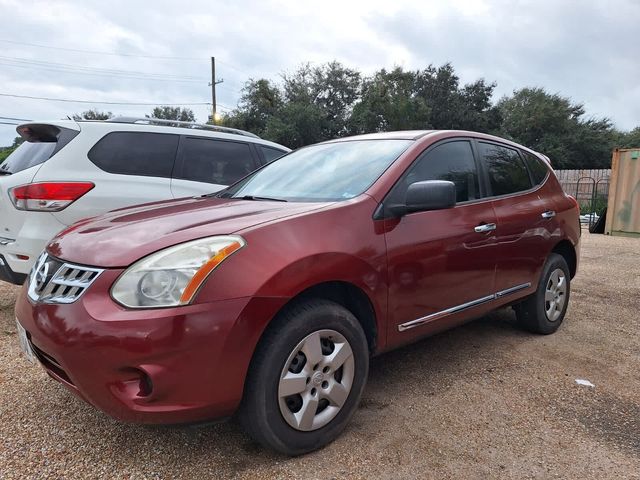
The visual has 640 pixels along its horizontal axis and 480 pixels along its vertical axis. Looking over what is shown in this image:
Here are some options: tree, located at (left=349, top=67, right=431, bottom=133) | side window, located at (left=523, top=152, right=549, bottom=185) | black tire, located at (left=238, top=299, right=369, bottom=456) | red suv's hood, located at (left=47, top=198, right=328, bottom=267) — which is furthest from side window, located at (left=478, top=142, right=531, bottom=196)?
tree, located at (left=349, top=67, right=431, bottom=133)

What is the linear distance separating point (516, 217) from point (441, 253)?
101 centimetres

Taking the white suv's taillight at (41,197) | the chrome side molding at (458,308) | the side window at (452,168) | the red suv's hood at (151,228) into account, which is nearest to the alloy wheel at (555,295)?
the chrome side molding at (458,308)

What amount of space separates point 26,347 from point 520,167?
354 cm

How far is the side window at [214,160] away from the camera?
14.6 ft

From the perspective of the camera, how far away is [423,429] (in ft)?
7.88

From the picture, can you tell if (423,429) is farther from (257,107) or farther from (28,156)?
(257,107)

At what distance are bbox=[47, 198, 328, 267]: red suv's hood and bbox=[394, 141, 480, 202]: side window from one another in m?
0.79

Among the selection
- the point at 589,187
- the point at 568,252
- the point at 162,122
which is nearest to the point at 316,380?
the point at 568,252

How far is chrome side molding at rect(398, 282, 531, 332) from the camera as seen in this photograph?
2.57 metres

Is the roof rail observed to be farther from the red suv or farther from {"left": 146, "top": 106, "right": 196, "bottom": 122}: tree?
{"left": 146, "top": 106, "right": 196, "bottom": 122}: tree

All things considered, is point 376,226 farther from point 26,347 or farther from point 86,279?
point 26,347

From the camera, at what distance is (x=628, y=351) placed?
363 centimetres

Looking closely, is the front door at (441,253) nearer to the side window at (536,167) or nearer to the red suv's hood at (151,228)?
the red suv's hood at (151,228)

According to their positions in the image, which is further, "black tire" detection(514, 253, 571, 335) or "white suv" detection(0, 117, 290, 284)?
"black tire" detection(514, 253, 571, 335)
